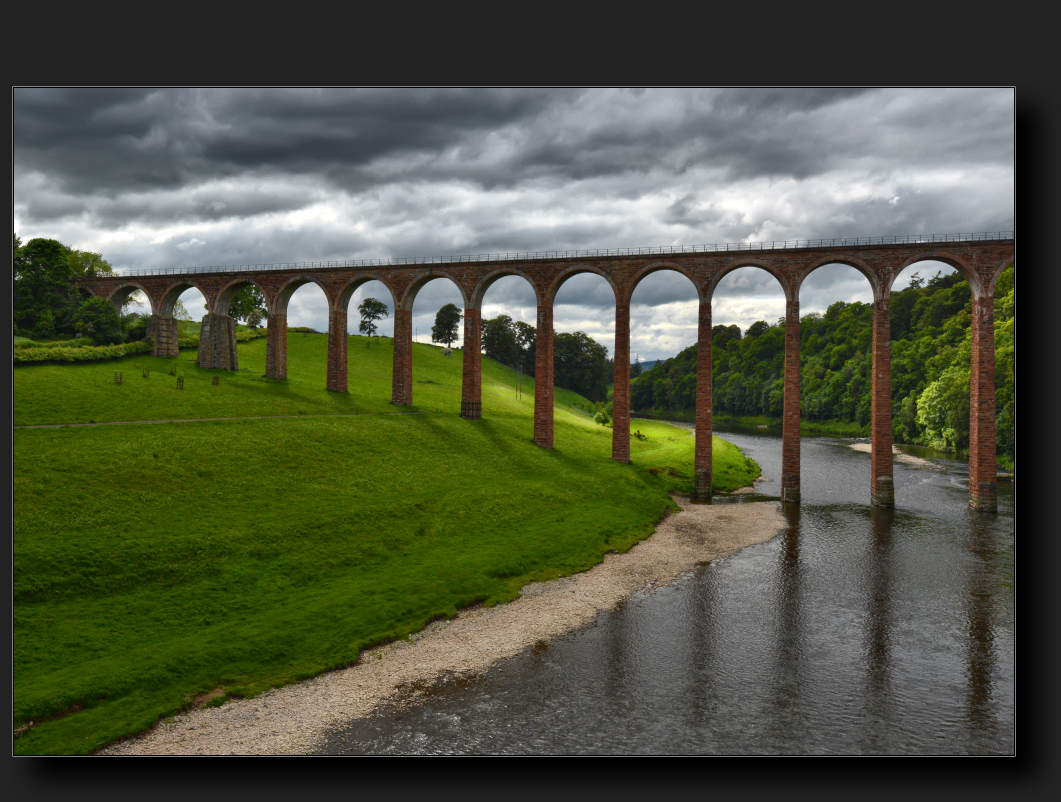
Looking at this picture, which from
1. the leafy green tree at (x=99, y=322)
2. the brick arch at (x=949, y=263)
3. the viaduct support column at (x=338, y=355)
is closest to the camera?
the brick arch at (x=949, y=263)

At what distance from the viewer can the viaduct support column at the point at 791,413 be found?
140 ft

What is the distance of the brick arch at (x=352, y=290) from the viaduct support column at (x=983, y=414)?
146 feet

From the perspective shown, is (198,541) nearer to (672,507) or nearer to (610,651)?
(610,651)

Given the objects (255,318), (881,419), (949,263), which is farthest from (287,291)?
(255,318)

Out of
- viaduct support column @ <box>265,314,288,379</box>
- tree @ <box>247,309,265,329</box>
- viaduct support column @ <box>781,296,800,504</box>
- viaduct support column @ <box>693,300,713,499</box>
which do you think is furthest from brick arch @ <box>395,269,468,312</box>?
tree @ <box>247,309,265,329</box>

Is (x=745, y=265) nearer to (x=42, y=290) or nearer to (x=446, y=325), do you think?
(x=42, y=290)

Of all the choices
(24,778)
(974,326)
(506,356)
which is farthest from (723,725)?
(506,356)

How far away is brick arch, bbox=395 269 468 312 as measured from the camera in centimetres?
5140

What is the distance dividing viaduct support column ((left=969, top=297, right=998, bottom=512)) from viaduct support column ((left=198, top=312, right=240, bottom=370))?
204 ft

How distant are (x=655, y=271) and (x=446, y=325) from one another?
90.9 metres

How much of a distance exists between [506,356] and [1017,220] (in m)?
123

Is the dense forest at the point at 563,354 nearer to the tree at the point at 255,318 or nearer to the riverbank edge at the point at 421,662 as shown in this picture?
the tree at the point at 255,318

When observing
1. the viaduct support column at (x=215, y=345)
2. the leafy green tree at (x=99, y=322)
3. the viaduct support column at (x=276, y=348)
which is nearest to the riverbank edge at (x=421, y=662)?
the viaduct support column at (x=276, y=348)

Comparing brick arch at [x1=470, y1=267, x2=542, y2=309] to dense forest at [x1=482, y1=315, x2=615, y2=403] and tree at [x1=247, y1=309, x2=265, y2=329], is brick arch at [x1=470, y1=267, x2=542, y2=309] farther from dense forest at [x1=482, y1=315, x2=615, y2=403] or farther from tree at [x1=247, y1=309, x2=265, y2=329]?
dense forest at [x1=482, y1=315, x2=615, y2=403]
